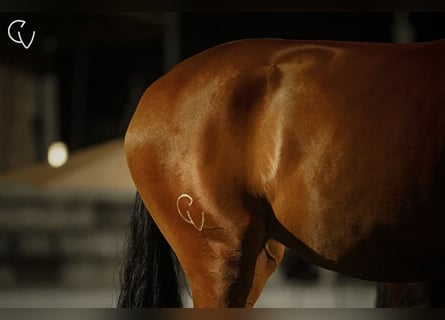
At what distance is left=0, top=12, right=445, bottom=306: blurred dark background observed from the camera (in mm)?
3023

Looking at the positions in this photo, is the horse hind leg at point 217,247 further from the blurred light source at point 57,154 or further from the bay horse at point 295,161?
the blurred light source at point 57,154

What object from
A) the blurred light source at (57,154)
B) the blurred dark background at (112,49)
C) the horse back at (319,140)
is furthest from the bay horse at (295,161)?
the blurred light source at (57,154)

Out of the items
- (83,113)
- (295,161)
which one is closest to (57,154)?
(83,113)

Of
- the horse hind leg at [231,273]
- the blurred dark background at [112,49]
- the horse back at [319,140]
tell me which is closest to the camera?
the horse back at [319,140]

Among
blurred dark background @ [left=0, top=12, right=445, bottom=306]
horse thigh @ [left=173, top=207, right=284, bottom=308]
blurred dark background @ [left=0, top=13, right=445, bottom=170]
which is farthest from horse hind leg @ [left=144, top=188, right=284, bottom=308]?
blurred dark background @ [left=0, top=13, right=445, bottom=170]

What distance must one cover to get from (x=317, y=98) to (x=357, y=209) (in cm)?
35

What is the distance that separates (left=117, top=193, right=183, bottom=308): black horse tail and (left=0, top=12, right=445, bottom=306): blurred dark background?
0.28 meters

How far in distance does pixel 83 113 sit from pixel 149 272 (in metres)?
0.83

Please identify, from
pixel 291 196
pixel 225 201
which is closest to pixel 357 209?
pixel 291 196

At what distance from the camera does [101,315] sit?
9.41ft

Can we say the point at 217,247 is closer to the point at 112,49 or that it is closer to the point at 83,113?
the point at 83,113

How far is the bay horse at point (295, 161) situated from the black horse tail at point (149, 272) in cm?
3

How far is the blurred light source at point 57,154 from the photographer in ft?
10.8

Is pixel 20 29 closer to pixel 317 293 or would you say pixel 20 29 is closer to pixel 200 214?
pixel 200 214
